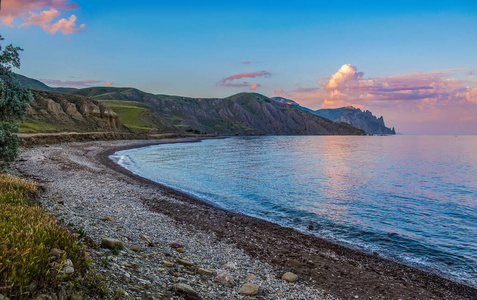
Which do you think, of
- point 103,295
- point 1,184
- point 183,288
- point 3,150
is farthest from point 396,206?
point 3,150

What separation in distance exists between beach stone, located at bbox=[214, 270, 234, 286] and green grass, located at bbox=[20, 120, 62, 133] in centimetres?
7280

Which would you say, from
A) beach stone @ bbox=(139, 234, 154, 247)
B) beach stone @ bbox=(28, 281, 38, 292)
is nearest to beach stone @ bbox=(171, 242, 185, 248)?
beach stone @ bbox=(139, 234, 154, 247)

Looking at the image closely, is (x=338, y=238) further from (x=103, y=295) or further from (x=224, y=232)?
(x=103, y=295)

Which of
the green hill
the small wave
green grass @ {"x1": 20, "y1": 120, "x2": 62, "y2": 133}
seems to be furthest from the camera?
the green hill

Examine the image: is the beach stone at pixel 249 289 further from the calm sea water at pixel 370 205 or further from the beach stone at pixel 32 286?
the calm sea water at pixel 370 205

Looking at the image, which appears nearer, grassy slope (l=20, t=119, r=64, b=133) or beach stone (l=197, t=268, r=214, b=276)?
beach stone (l=197, t=268, r=214, b=276)

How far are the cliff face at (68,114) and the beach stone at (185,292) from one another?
293 ft

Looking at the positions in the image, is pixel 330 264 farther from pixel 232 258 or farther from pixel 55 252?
pixel 55 252

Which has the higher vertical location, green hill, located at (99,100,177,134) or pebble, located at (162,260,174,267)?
green hill, located at (99,100,177,134)

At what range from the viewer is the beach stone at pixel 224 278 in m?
9.16

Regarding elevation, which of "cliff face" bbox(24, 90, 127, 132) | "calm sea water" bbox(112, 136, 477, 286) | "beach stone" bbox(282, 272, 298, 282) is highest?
"cliff face" bbox(24, 90, 127, 132)

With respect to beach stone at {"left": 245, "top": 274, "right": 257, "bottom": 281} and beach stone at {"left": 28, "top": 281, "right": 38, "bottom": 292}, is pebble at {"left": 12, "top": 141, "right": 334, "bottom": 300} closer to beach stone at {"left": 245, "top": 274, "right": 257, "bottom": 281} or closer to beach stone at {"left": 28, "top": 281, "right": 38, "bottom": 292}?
beach stone at {"left": 245, "top": 274, "right": 257, "bottom": 281}

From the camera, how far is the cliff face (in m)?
89.3

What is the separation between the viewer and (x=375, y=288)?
35.3ft
